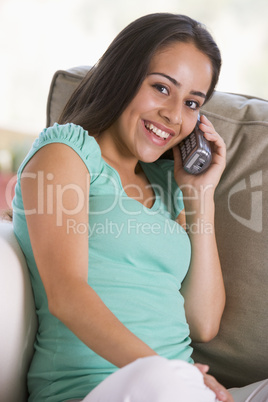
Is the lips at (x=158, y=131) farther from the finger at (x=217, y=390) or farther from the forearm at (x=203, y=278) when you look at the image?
the finger at (x=217, y=390)

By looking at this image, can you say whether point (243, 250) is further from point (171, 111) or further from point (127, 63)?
point (127, 63)

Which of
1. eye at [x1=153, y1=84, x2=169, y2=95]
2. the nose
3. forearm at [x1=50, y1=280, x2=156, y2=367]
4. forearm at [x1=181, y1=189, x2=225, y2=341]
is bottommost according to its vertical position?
forearm at [x1=181, y1=189, x2=225, y2=341]

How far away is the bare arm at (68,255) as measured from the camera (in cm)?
95

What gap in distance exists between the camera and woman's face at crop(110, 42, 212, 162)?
125 cm

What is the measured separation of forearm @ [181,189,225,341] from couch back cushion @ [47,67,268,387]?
0.03 m

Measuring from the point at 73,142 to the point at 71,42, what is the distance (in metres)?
2.61

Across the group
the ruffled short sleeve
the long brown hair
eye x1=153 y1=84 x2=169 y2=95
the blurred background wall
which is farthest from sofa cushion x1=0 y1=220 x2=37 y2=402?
the blurred background wall

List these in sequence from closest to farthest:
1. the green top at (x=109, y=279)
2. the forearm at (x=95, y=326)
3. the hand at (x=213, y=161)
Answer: the forearm at (x=95, y=326)
the green top at (x=109, y=279)
the hand at (x=213, y=161)

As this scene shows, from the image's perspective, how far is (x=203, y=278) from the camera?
135 centimetres

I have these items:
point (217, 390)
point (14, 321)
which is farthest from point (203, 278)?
point (14, 321)

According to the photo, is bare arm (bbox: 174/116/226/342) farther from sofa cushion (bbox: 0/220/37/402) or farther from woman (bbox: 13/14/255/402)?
sofa cushion (bbox: 0/220/37/402)

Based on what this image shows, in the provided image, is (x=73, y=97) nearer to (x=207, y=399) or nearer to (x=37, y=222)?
(x=37, y=222)

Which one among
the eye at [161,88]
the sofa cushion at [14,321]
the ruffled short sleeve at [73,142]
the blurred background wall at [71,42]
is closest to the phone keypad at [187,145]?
the eye at [161,88]

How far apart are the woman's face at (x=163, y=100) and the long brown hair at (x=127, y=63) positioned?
0.02 m
